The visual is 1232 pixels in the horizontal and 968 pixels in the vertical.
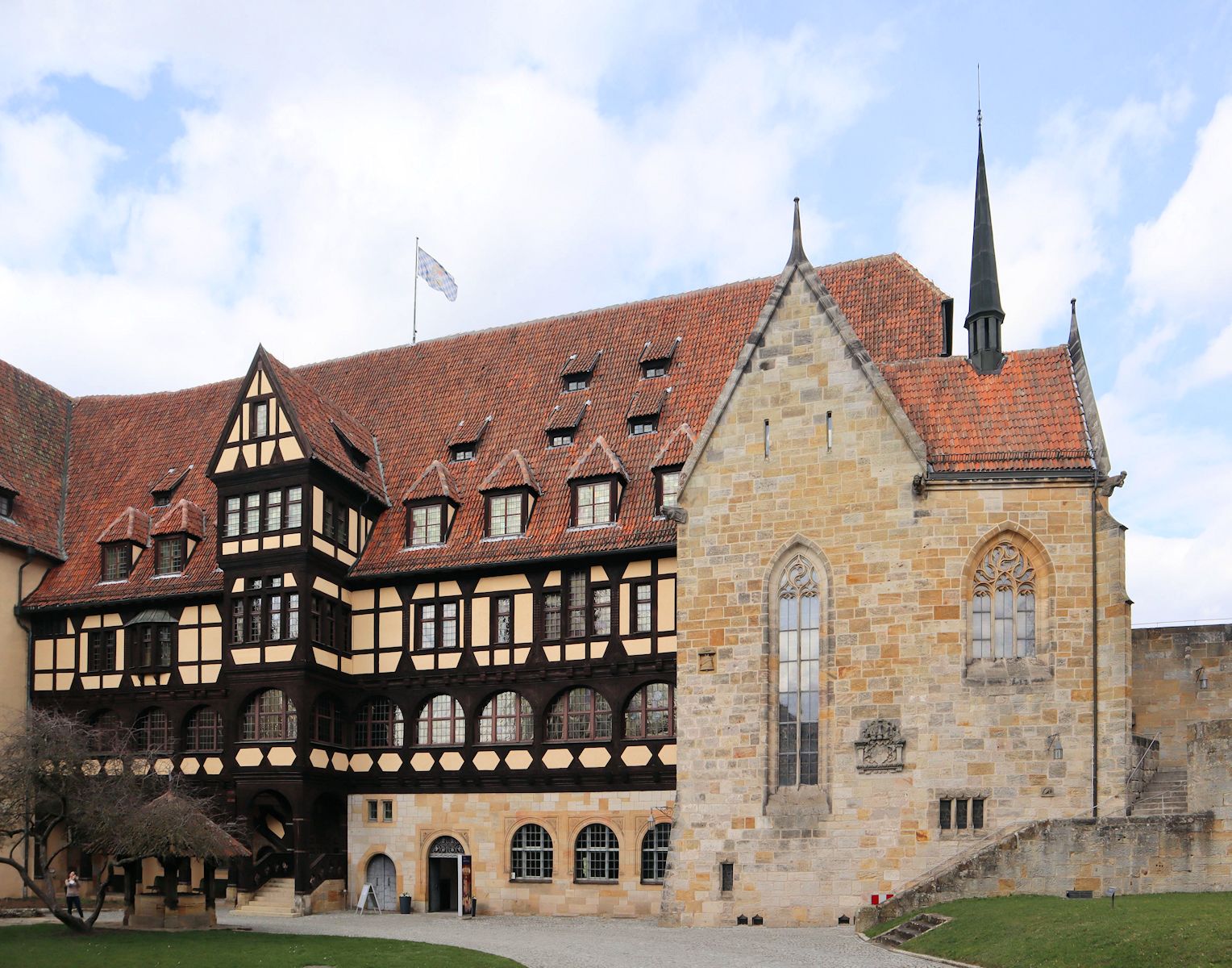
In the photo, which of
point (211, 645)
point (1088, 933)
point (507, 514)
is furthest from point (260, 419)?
point (1088, 933)

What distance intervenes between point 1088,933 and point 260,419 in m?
26.2

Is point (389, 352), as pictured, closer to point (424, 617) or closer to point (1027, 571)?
point (424, 617)

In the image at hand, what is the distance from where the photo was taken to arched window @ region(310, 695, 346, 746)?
38.0 m

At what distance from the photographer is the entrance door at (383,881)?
124ft

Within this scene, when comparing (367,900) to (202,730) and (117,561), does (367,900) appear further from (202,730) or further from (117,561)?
(117,561)

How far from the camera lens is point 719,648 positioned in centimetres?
3244

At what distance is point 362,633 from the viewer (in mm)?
39750

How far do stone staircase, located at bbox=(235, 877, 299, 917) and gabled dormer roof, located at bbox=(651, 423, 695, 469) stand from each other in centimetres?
1426

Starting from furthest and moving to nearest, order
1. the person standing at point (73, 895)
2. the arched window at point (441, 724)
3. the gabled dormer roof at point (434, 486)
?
1. the gabled dormer roof at point (434, 486)
2. the arched window at point (441, 724)
3. the person standing at point (73, 895)

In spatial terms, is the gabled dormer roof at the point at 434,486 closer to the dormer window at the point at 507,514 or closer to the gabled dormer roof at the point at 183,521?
the dormer window at the point at 507,514

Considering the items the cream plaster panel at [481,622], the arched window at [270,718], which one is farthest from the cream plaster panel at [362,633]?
the cream plaster panel at [481,622]

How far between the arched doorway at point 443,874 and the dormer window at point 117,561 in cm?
1281

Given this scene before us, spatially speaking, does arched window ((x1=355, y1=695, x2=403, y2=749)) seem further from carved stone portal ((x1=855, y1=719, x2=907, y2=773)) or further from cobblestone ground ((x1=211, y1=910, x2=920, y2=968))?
carved stone portal ((x1=855, y1=719, x2=907, y2=773))

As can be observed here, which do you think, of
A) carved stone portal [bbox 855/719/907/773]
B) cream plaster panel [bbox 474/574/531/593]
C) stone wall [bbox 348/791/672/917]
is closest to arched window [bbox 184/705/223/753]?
stone wall [bbox 348/791/672/917]
